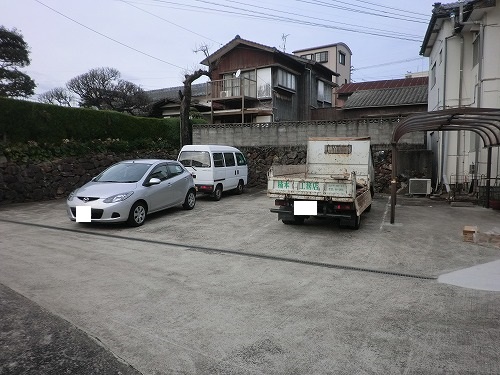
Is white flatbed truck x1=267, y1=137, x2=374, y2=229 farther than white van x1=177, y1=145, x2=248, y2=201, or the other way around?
white van x1=177, y1=145, x2=248, y2=201

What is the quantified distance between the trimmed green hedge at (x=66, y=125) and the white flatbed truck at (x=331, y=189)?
29.9 feet

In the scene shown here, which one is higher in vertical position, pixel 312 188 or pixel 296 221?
pixel 312 188

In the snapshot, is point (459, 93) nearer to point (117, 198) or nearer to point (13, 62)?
point (117, 198)

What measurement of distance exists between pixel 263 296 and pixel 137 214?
4862mm

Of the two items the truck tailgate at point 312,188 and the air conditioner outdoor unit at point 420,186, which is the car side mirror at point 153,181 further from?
the air conditioner outdoor unit at point 420,186

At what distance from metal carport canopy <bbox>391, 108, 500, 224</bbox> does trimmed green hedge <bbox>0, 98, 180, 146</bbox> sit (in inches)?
448

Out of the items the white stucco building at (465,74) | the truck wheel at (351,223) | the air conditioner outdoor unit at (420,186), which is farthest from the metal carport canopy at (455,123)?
the air conditioner outdoor unit at (420,186)

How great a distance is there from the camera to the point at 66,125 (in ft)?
44.6

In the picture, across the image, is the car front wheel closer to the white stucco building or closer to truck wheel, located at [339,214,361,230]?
truck wheel, located at [339,214,361,230]

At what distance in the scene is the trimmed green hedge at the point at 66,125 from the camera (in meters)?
12.0

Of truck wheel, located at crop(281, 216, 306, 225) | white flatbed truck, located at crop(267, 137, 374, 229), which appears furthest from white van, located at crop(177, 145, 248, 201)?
truck wheel, located at crop(281, 216, 306, 225)

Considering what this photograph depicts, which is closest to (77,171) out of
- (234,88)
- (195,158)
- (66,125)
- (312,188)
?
(66,125)

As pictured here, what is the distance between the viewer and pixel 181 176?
1020 centimetres

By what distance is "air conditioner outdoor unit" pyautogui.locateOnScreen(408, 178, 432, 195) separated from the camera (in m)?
13.1
